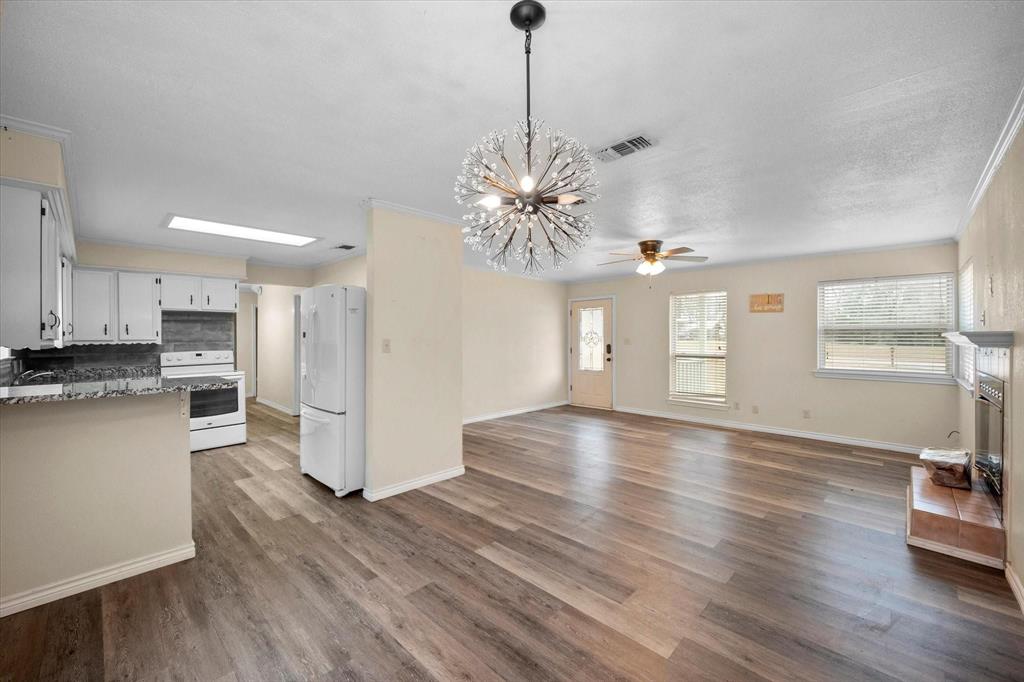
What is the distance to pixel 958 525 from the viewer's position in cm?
267

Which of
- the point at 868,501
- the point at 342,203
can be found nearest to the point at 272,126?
the point at 342,203

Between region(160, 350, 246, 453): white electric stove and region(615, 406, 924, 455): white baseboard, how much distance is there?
5.78 meters

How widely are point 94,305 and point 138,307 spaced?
36 cm

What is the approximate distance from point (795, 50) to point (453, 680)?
2808 mm

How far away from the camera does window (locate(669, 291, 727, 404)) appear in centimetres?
657

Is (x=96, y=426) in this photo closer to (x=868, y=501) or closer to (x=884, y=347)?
(x=868, y=501)

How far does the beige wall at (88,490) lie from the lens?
2.19 metres

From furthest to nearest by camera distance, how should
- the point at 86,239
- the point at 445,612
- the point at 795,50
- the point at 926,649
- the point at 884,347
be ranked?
the point at 884,347
the point at 86,239
the point at 445,612
the point at 926,649
the point at 795,50

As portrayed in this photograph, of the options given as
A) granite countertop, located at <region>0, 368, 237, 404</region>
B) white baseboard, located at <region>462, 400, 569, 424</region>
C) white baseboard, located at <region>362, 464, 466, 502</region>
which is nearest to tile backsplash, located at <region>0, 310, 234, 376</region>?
granite countertop, located at <region>0, 368, 237, 404</region>

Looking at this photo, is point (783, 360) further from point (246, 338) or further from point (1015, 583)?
point (246, 338)

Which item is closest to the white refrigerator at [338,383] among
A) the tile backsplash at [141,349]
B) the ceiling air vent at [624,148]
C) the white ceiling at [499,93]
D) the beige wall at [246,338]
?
the white ceiling at [499,93]

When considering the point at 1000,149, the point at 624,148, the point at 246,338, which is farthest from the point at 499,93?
the point at 246,338

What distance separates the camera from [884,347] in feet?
17.1

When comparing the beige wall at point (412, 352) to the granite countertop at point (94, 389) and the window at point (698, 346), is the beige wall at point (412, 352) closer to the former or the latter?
the granite countertop at point (94, 389)
